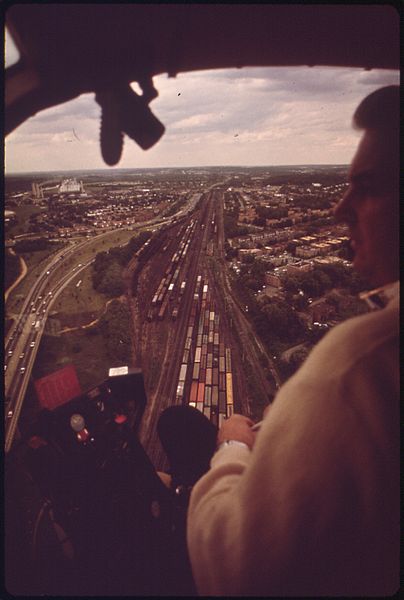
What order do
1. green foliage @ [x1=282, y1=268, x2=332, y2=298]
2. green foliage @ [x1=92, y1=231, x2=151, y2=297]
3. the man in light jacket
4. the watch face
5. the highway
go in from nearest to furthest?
the man in light jacket
the watch face
the highway
green foliage @ [x1=282, y1=268, x2=332, y2=298]
green foliage @ [x1=92, y1=231, x2=151, y2=297]

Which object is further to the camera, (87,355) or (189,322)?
(189,322)

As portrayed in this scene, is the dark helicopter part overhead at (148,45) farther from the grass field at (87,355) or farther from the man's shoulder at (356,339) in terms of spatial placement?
the grass field at (87,355)

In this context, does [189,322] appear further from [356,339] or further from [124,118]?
[356,339]

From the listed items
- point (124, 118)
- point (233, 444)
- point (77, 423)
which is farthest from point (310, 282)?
point (233, 444)

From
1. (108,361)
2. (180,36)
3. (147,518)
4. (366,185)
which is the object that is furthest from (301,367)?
(108,361)

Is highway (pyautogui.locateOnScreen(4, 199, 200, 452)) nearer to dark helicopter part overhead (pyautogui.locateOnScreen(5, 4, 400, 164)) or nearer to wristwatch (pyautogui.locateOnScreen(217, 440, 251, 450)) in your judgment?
dark helicopter part overhead (pyautogui.locateOnScreen(5, 4, 400, 164))

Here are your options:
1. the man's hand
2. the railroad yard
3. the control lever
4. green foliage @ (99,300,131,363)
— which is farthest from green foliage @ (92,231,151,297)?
the man's hand

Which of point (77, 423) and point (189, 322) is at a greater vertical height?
point (77, 423)
